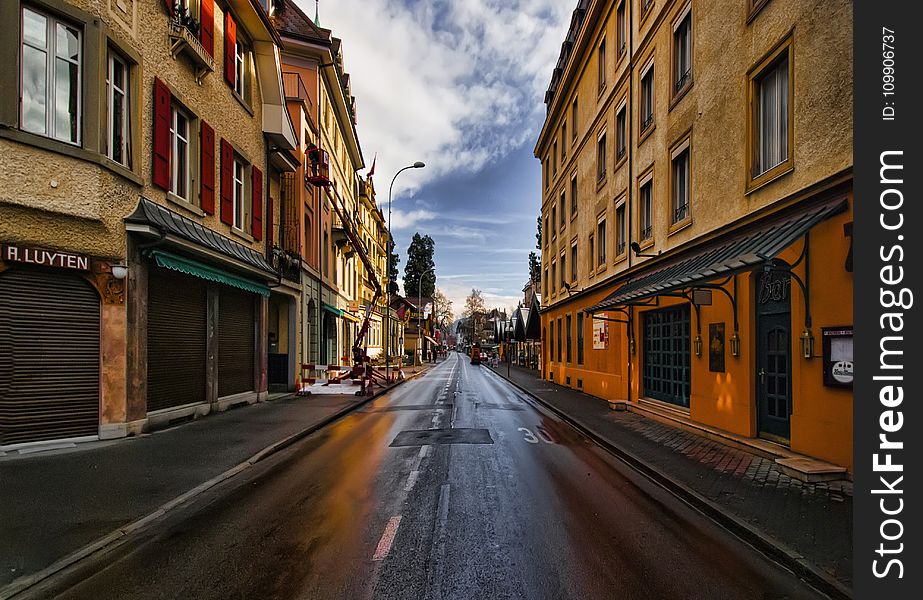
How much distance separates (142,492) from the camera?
21.8 feet

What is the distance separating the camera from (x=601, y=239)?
802 inches

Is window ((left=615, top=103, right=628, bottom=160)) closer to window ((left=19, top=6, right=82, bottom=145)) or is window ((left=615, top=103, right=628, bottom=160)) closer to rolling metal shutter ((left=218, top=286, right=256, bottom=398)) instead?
rolling metal shutter ((left=218, top=286, right=256, bottom=398))

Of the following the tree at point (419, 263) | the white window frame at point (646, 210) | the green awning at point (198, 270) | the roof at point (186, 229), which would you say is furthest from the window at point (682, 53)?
the tree at point (419, 263)

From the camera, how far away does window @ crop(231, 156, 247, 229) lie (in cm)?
1543

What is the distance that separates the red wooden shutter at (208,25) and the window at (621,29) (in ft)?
40.5

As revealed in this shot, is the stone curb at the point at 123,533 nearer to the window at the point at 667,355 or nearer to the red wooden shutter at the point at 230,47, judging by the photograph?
the window at the point at 667,355

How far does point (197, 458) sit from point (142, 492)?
1.93 meters

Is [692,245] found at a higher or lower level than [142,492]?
higher

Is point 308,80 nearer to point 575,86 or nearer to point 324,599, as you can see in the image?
point 575,86

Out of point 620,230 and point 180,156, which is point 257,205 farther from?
point 620,230

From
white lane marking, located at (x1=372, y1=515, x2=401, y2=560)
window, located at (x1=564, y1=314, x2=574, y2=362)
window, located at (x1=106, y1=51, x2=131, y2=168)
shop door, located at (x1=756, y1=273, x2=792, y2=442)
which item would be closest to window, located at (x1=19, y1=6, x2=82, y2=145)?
window, located at (x1=106, y1=51, x2=131, y2=168)

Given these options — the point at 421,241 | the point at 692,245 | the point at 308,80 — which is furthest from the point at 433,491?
the point at 421,241

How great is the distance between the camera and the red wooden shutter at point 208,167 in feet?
42.1

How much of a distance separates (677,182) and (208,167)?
1194cm
